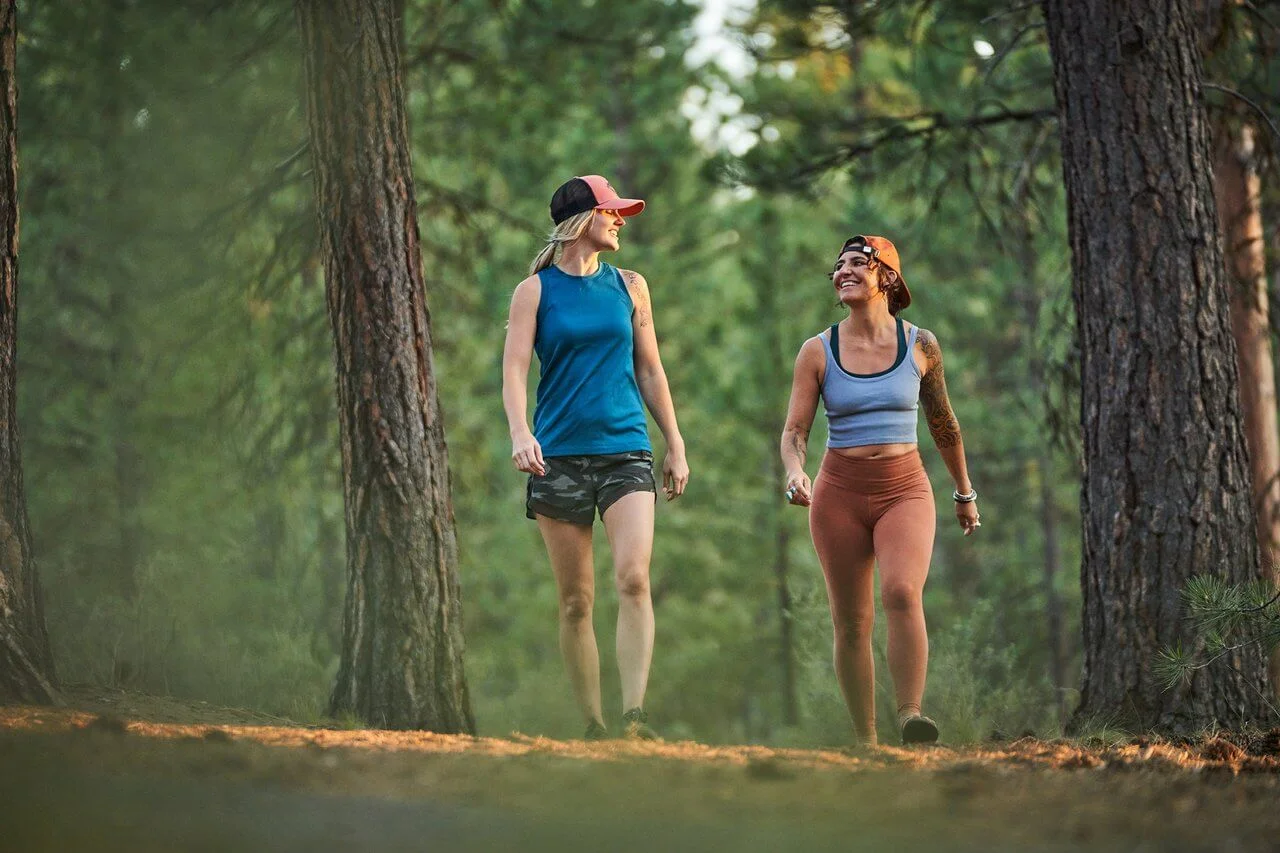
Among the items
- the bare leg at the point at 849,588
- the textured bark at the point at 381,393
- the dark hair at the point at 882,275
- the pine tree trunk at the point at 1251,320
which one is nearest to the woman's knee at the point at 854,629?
the bare leg at the point at 849,588

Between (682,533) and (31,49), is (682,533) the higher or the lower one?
the lower one

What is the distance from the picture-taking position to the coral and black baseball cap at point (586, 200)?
6.66 meters

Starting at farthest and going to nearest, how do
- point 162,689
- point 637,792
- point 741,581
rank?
point 741,581 < point 162,689 < point 637,792

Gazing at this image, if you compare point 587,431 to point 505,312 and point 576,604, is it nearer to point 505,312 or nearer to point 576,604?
point 576,604

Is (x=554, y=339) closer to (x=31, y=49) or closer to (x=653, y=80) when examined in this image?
(x=31, y=49)

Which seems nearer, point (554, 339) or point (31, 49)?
point (554, 339)

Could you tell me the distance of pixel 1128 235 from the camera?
7496mm

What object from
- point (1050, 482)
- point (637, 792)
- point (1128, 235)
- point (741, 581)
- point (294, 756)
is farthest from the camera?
point (741, 581)

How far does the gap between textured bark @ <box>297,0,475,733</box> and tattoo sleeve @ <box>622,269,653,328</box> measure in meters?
1.24

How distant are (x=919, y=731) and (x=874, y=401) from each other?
4.81ft

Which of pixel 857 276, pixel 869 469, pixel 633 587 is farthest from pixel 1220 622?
pixel 633 587

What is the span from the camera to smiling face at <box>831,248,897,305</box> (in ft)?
21.6

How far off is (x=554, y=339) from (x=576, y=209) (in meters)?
0.63

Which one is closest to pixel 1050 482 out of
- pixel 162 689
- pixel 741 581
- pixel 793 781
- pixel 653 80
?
pixel 741 581
